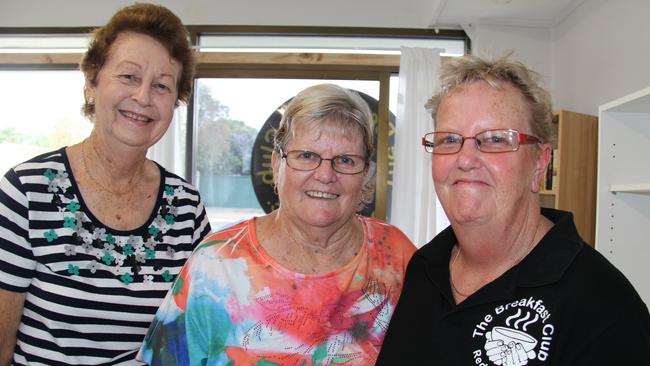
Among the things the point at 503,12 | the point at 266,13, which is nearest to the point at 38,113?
the point at 266,13

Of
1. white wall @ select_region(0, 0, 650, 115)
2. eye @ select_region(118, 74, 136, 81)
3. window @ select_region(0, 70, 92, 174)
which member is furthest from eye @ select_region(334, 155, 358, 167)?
window @ select_region(0, 70, 92, 174)

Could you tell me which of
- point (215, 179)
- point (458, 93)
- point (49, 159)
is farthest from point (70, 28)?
point (458, 93)

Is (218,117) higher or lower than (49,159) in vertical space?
higher

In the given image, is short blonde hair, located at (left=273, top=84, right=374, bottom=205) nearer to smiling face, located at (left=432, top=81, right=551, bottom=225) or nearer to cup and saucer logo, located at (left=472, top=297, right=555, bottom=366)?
smiling face, located at (left=432, top=81, right=551, bottom=225)

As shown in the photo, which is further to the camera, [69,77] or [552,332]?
[69,77]

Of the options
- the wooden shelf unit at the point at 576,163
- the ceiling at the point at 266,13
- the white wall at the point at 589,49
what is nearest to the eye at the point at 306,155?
the white wall at the point at 589,49

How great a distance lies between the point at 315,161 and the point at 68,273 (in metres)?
0.76

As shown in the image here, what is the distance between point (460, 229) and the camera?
45.0 inches

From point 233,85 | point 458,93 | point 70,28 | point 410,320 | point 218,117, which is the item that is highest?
point 70,28

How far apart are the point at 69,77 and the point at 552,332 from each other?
449 centimetres

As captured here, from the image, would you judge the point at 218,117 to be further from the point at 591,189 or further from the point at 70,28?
the point at 591,189

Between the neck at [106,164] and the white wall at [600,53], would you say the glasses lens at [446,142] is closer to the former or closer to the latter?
the neck at [106,164]

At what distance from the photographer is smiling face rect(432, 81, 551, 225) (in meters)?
1.07

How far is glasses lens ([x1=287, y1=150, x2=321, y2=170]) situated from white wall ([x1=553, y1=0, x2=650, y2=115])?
2.12 meters
